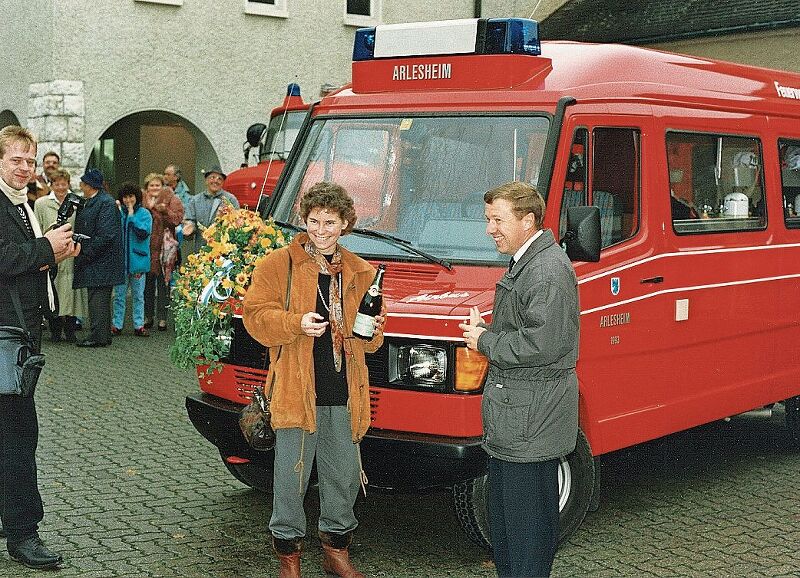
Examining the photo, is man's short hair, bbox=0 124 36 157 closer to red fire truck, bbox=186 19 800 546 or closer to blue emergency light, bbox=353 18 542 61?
red fire truck, bbox=186 19 800 546

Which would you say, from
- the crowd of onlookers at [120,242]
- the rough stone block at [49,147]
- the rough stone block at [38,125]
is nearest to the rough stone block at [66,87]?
the rough stone block at [38,125]

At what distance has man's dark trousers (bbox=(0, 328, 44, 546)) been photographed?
20.8ft

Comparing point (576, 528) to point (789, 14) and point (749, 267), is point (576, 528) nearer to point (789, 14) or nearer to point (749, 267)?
point (749, 267)

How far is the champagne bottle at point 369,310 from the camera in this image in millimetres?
5828

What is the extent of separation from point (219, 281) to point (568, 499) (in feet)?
6.69

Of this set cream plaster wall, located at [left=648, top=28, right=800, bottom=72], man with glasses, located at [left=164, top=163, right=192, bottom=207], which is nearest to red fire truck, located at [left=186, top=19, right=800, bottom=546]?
man with glasses, located at [left=164, top=163, right=192, bottom=207]

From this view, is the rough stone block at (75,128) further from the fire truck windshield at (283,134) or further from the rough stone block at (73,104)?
the fire truck windshield at (283,134)

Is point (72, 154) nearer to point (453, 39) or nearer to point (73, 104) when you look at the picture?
point (73, 104)

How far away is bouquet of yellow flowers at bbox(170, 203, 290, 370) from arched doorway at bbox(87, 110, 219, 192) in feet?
60.2

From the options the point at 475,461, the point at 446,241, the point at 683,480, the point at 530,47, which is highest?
the point at 530,47

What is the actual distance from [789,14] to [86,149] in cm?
1160

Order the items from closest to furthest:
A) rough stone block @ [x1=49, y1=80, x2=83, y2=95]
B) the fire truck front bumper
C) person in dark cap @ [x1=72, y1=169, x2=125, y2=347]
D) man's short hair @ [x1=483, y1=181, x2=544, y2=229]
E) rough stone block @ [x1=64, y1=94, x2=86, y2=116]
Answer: man's short hair @ [x1=483, y1=181, x2=544, y2=229]
the fire truck front bumper
person in dark cap @ [x1=72, y1=169, x2=125, y2=347]
rough stone block @ [x1=49, y1=80, x2=83, y2=95]
rough stone block @ [x1=64, y1=94, x2=86, y2=116]

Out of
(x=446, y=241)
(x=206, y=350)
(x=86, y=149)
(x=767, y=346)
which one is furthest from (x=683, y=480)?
(x=86, y=149)

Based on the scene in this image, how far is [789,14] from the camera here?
21.9 meters
